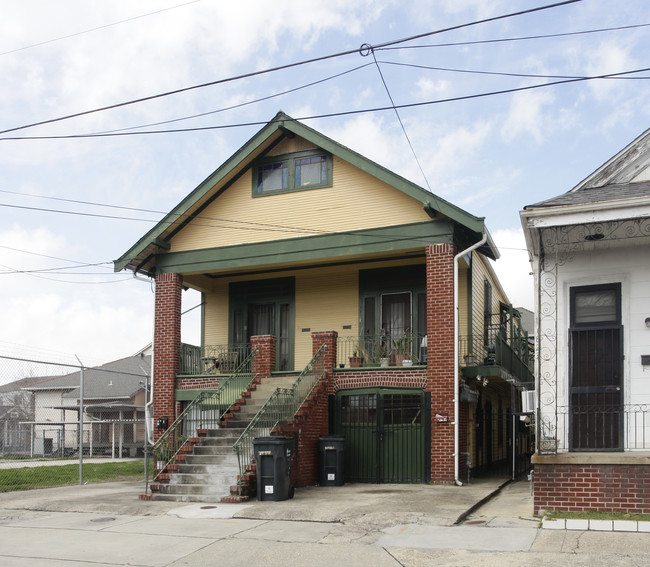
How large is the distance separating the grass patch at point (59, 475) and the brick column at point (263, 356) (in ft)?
13.9

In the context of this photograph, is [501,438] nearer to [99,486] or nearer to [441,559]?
[99,486]

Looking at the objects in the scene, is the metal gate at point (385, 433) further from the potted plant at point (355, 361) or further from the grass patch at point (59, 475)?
the grass patch at point (59, 475)

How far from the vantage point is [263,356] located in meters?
18.4

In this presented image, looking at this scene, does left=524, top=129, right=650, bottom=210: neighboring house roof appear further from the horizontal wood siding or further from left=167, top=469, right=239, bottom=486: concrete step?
left=167, top=469, right=239, bottom=486: concrete step

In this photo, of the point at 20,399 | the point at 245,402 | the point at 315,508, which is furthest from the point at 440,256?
the point at 20,399

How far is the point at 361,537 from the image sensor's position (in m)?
9.59

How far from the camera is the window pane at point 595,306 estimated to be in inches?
461

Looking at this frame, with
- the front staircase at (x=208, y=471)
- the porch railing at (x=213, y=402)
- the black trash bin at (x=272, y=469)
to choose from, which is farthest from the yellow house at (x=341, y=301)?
the black trash bin at (x=272, y=469)

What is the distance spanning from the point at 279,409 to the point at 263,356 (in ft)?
10.8

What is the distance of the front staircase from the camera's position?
1345 centimetres

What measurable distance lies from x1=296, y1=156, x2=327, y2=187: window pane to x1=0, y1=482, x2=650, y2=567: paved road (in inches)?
319

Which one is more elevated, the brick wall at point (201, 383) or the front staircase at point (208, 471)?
the brick wall at point (201, 383)

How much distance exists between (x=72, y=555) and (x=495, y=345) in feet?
41.6

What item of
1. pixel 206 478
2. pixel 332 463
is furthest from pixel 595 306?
pixel 206 478
